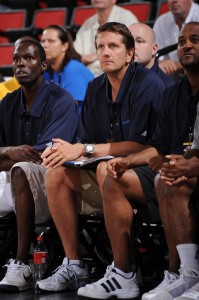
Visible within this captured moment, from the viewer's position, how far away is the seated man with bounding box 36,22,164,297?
3.88 meters

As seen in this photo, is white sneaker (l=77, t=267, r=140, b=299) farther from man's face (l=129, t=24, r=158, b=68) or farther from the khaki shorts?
man's face (l=129, t=24, r=158, b=68)

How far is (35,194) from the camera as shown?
4082 mm

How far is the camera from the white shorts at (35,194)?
4.05 meters

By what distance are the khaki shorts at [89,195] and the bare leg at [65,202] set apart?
0.04 meters

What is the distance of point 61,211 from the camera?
12.8 feet

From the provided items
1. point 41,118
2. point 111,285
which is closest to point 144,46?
point 41,118

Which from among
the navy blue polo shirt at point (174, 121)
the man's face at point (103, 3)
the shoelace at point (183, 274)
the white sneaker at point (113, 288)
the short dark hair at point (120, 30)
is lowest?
the white sneaker at point (113, 288)

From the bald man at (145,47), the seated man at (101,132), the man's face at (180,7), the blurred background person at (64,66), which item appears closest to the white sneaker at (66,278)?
the seated man at (101,132)

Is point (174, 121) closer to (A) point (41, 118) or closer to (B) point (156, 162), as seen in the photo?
(B) point (156, 162)

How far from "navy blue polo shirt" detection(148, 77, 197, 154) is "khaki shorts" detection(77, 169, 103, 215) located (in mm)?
421

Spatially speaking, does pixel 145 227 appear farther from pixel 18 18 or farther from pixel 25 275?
pixel 18 18

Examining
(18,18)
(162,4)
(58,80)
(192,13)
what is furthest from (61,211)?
(18,18)

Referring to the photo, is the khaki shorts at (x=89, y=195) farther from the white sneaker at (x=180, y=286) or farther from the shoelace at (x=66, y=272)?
the white sneaker at (x=180, y=286)

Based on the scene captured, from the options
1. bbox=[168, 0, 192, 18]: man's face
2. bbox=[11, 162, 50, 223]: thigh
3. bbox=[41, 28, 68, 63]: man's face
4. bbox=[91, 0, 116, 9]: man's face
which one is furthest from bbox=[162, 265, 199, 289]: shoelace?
bbox=[91, 0, 116, 9]: man's face
